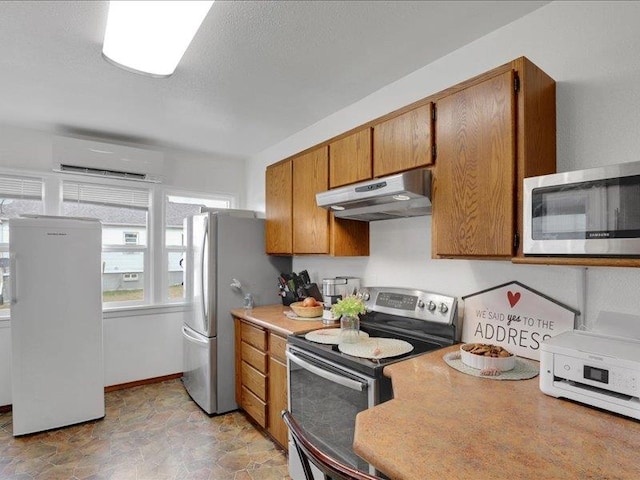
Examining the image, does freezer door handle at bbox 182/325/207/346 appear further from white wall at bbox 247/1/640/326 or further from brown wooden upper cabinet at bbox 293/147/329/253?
white wall at bbox 247/1/640/326

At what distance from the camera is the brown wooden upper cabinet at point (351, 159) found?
84.0 inches

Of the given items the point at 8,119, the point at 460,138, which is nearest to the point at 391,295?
the point at 460,138

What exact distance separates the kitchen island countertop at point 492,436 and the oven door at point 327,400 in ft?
1.10

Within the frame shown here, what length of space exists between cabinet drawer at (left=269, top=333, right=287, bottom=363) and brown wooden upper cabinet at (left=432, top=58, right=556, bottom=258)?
118cm

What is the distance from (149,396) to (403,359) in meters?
2.79

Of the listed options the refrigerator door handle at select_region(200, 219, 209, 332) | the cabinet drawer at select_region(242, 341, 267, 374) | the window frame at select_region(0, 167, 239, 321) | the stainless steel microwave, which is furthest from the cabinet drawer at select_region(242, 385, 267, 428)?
the stainless steel microwave

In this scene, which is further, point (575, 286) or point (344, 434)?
point (344, 434)

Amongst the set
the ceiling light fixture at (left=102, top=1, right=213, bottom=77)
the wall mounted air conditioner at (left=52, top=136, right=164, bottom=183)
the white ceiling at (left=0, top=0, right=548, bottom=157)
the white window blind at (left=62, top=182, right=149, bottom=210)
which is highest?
the white ceiling at (left=0, top=0, right=548, bottom=157)

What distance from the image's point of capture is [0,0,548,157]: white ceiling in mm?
1629

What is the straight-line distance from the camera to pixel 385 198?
187cm

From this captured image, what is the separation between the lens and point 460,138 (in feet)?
5.25

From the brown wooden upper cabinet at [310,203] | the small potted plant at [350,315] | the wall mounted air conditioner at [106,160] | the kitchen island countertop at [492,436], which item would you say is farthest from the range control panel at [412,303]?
the wall mounted air conditioner at [106,160]

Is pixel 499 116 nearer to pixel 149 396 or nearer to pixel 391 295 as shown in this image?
pixel 391 295

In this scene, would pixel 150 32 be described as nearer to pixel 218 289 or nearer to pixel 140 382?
pixel 218 289
